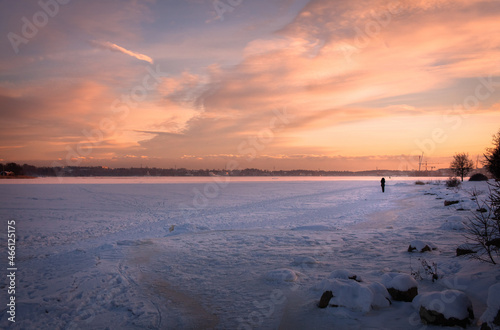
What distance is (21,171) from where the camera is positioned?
110375 mm

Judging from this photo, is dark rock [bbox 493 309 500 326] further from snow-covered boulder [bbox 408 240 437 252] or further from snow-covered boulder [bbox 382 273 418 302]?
snow-covered boulder [bbox 408 240 437 252]

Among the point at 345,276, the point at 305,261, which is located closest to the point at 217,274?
the point at 305,261

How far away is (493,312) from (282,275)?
155 inches

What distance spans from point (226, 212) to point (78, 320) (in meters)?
15.6

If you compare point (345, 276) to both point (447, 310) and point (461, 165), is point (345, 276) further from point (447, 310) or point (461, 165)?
point (461, 165)

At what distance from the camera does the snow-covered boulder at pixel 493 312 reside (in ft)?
12.6

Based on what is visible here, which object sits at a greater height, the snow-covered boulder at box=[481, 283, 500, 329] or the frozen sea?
the snow-covered boulder at box=[481, 283, 500, 329]

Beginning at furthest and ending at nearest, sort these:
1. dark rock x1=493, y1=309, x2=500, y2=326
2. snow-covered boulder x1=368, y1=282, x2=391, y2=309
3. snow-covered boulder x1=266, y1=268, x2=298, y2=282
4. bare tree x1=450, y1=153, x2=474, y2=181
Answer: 1. bare tree x1=450, y1=153, x2=474, y2=181
2. snow-covered boulder x1=266, y1=268, x2=298, y2=282
3. snow-covered boulder x1=368, y1=282, x2=391, y2=309
4. dark rock x1=493, y1=309, x2=500, y2=326

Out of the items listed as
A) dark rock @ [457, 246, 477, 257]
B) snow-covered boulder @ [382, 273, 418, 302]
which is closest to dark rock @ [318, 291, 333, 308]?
snow-covered boulder @ [382, 273, 418, 302]

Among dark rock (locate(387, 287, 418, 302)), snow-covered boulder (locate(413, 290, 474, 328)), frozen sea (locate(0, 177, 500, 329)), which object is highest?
snow-covered boulder (locate(413, 290, 474, 328))

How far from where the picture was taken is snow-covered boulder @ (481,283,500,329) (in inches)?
151

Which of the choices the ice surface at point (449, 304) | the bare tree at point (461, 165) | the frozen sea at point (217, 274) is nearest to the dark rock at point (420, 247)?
the frozen sea at point (217, 274)

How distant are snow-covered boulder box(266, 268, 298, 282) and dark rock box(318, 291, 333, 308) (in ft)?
4.56

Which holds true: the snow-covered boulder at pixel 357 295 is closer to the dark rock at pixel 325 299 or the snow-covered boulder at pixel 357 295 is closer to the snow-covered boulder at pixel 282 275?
the dark rock at pixel 325 299
